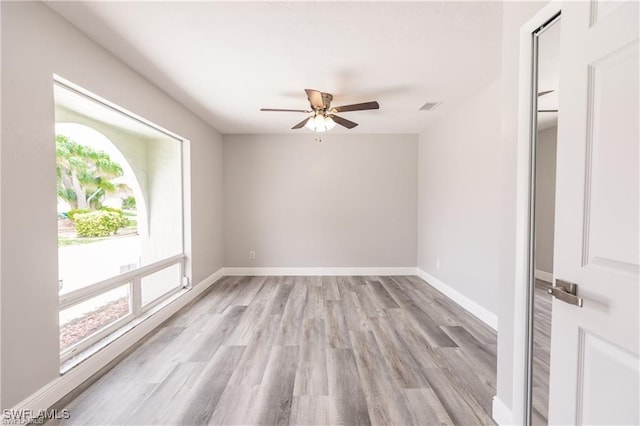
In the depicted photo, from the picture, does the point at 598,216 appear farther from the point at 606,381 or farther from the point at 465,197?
→ the point at 465,197

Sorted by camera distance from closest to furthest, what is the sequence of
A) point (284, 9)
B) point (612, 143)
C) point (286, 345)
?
point (612, 143) < point (284, 9) < point (286, 345)

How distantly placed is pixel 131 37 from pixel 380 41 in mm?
1908

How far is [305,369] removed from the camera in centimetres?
195

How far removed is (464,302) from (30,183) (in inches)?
162

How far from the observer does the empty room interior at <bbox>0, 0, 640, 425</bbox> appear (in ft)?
2.76

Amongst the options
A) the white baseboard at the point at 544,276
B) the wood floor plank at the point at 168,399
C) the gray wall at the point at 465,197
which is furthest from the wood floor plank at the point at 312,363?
the gray wall at the point at 465,197

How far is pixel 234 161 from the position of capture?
463 cm

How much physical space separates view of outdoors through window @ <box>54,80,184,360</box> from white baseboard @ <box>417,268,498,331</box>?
3.69 m

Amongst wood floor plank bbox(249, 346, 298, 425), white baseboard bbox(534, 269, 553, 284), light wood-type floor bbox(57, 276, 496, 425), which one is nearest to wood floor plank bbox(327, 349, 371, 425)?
light wood-type floor bbox(57, 276, 496, 425)

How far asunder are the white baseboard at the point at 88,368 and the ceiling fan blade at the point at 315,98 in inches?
109

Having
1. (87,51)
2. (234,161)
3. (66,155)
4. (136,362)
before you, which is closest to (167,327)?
(136,362)

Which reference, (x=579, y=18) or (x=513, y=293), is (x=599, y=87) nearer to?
(x=579, y=18)

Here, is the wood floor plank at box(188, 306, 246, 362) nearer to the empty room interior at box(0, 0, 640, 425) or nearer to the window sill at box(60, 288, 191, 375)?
the empty room interior at box(0, 0, 640, 425)

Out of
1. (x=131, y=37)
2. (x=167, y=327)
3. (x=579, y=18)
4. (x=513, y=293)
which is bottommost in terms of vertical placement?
(x=167, y=327)
